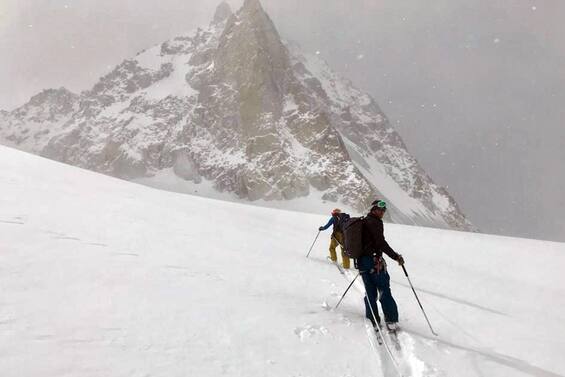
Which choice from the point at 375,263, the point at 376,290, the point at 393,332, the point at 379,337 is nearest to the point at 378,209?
the point at 375,263

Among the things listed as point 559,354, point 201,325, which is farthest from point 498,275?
point 201,325

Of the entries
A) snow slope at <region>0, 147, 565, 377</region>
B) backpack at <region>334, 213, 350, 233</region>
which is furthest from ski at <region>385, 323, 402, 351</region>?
backpack at <region>334, 213, 350, 233</region>

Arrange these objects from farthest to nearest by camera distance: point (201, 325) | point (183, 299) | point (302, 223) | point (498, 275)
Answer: point (302, 223), point (498, 275), point (183, 299), point (201, 325)

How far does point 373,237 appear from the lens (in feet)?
22.0

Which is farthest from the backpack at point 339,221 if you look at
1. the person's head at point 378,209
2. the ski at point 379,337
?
the ski at point 379,337

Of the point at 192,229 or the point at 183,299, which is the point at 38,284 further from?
the point at 192,229

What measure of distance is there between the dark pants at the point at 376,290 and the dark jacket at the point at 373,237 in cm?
15

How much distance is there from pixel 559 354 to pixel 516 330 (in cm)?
112

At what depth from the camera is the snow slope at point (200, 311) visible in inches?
149

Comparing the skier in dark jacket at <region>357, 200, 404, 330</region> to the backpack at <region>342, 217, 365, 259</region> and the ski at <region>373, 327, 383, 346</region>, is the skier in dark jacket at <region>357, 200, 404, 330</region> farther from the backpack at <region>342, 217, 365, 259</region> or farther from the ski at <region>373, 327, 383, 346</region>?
the ski at <region>373, 327, 383, 346</region>

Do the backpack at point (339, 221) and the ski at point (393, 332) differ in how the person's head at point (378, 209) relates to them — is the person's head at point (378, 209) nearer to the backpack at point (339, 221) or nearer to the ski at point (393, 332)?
the ski at point (393, 332)

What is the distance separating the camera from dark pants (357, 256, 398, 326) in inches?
244

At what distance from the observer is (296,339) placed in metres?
5.04

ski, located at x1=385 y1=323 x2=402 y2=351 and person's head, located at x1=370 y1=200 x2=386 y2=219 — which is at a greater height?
person's head, located at x1=370 y1=200 x2=386 y2=219
